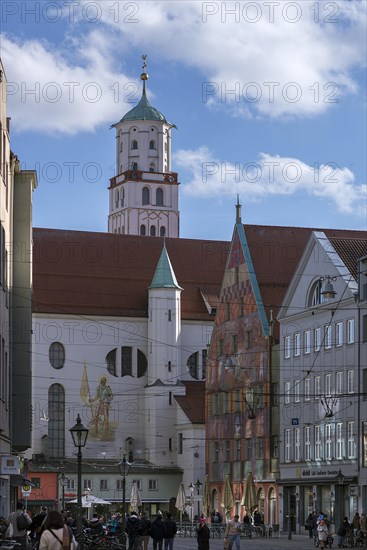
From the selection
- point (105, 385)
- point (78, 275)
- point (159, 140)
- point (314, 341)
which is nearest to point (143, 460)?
point (105, 385)

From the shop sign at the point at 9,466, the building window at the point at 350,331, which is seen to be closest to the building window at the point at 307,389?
the building window at the point at 350,331

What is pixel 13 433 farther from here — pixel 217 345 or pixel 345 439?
pixel 217 345

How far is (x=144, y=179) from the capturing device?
518 feet

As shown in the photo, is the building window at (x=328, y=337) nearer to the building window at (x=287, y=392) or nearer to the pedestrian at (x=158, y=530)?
the building window at (x=287, y=392)

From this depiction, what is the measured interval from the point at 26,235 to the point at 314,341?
105 feet

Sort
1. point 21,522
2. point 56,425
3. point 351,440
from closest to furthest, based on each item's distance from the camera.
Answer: point 21,522
point 351,440
point 56,425

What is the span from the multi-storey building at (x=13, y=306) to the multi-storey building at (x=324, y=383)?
2170 centimetres

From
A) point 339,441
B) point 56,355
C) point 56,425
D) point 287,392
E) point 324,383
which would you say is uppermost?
point 56,355

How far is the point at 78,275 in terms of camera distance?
11381 centimetres

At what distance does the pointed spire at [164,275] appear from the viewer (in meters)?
112

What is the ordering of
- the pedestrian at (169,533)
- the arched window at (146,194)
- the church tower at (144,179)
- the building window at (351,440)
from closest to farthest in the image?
the pedestrian at (169,533), the building window at (351,440), the church tower at (144,179), the arched window at (146,194)

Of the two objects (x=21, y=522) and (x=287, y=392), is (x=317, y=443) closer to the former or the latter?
(x=287, y=392)

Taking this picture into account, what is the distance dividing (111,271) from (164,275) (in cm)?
549

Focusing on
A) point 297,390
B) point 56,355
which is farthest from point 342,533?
point 56,355
